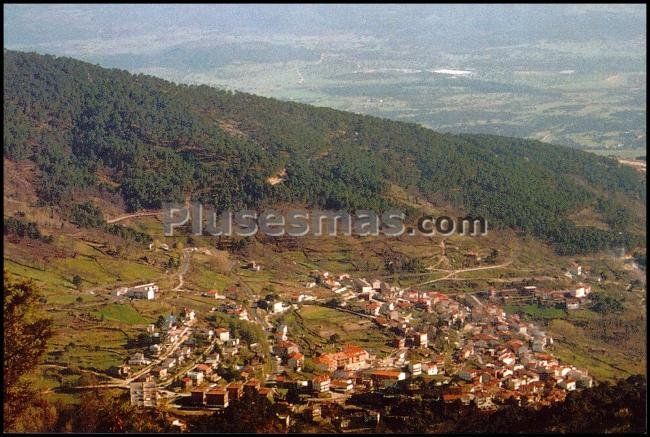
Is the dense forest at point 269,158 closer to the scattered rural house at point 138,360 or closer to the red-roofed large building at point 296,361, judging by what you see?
the scattered rural house at point 138,360

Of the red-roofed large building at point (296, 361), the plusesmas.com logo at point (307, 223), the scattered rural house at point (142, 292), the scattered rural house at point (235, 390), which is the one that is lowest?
the red-roofed large building at point (296, 361)

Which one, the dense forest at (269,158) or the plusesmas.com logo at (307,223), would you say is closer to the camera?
the plusesmas.com logo at (307,223)

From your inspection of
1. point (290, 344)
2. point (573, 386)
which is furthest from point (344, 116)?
point (573, 386)

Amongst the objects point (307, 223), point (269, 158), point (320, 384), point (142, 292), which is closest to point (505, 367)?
point (320, 384)

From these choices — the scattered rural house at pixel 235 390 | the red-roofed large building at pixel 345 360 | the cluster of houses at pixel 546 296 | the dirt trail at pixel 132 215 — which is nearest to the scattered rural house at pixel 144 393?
the scattered rural house at pixel 235 390

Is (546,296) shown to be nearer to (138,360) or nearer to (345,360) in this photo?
(345,360)

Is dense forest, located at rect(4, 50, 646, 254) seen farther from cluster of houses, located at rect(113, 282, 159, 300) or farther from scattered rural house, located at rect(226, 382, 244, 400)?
scattered rural house, located at rect(226, 382, 244, 400)
